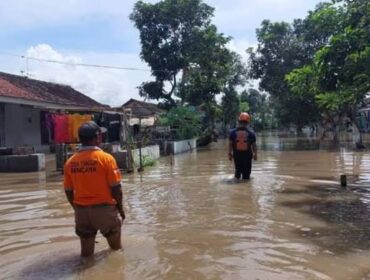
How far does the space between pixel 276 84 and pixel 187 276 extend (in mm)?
37245

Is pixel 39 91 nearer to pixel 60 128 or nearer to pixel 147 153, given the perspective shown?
pixel 147 153

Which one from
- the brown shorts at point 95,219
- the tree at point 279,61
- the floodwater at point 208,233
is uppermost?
the tree at point 279,61

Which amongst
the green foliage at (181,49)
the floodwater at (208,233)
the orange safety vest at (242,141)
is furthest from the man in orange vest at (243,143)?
the green foliage at (181,49)

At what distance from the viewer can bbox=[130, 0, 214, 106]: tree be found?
1543 inches

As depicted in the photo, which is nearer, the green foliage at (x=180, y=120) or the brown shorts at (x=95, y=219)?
the brown shorts at (x=95, y=219)

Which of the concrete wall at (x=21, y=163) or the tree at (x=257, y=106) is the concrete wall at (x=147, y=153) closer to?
the concrete wall at (x=21, y=163)

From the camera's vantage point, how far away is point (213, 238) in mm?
7199

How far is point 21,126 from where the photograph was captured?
23641 millimetres

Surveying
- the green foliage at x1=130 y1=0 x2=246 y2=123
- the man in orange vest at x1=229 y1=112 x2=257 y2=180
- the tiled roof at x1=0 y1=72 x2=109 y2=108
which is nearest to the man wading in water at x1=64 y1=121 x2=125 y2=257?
the man in orange vest at x1=229 y1=112 x2=257 y2=180

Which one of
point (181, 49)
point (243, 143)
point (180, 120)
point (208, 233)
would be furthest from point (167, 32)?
point (208, 233)

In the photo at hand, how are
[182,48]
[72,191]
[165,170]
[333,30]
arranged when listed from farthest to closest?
[182,48] < [165,170] < [333,30] < [72,191]

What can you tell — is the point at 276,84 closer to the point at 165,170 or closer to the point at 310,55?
the point at 310,55

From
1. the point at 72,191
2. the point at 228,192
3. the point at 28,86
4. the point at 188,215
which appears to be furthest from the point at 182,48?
the point at 72,191

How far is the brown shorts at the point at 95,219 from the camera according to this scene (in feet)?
19.2
